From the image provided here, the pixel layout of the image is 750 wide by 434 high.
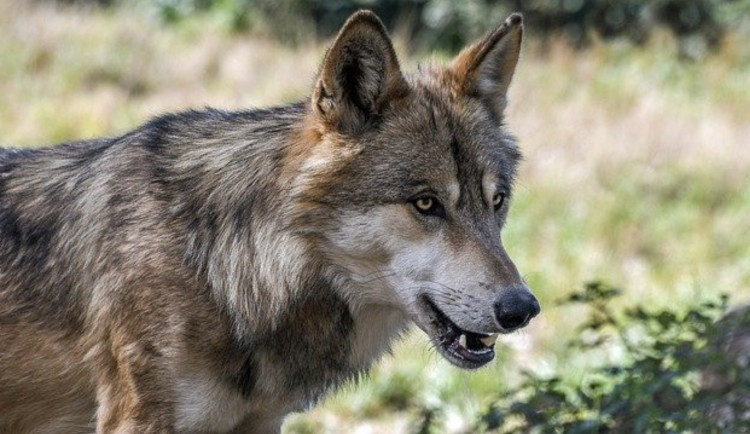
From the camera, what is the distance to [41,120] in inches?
441

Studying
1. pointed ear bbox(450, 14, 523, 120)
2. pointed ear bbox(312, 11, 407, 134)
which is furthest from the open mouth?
pointed ear bbox(450, 14, 523, 120)

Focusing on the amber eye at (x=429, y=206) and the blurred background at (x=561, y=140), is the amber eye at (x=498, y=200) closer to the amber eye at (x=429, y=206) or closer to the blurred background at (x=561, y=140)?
the amber eye at (x=429, y=206)

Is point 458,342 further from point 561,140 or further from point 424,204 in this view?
point 561,140

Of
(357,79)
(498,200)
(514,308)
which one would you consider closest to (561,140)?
(498,200)

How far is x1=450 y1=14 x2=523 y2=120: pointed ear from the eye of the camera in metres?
4.51

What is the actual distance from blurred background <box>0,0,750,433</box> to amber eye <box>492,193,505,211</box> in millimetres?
662

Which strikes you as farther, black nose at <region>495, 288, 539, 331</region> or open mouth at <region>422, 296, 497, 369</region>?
open mouth at <region>422, 296, 497, 369</region>

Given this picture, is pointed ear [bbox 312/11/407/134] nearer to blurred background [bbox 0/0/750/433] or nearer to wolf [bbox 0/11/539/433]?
wolf [bbox 0/11/539/433]

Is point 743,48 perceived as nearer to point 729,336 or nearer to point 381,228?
point 729,336

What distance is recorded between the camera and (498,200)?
14.5 ft

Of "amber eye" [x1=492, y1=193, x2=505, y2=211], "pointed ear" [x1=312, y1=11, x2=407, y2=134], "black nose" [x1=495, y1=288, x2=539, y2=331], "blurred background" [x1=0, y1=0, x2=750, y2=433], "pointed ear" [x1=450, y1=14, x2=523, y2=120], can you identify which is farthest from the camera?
"blurred background" [x1=0, y1=0, x2=750, y2=433]

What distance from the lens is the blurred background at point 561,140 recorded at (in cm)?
525

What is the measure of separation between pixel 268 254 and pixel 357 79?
0.66 m

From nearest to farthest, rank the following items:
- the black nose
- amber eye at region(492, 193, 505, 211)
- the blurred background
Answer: the black nose → amber eye at region(492, 193, 505, 211) → the blurred background
